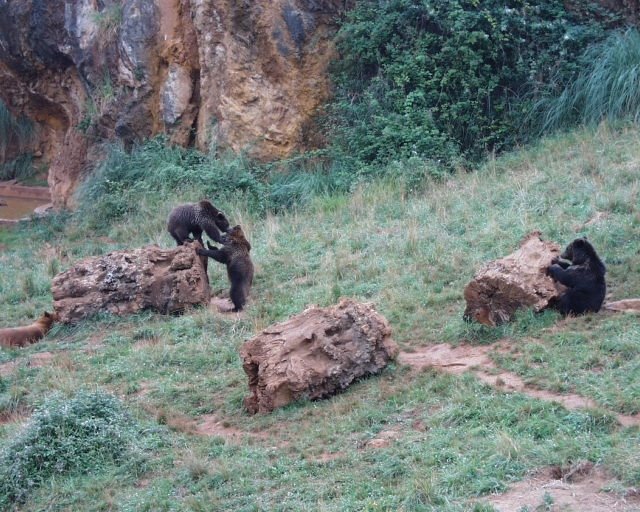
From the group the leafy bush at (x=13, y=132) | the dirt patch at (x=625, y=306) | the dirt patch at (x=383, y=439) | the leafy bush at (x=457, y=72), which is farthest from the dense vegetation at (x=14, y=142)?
the dirt patch at (x=383, y=439)

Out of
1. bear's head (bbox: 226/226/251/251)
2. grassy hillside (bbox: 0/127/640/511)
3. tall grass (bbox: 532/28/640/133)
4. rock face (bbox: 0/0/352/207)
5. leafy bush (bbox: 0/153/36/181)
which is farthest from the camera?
leafy bush (bbox: 0/153/36/181)

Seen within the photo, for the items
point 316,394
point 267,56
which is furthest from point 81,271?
point 267,56

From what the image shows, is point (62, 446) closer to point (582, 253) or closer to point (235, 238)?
point (235, 238)

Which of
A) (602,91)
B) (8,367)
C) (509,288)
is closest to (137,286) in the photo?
(8,367)

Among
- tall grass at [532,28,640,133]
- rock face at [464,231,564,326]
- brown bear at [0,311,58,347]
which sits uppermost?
tall grass at [532,28,640,133]

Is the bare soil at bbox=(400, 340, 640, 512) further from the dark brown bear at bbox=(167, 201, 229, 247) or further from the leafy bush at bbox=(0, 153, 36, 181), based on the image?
the leafy bush at bbox=(0, 153, 36, 181)

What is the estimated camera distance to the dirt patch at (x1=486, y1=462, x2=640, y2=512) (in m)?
5.78

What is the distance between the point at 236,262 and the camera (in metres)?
11.6

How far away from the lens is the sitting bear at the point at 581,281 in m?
8.99

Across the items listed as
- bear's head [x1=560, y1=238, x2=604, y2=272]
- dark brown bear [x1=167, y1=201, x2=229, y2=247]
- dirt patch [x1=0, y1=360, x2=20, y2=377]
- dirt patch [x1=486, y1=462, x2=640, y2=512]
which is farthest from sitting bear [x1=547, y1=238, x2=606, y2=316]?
dirt patch [x1=0, y1=360, x2=20, y2=377]

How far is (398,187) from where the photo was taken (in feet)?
50.3

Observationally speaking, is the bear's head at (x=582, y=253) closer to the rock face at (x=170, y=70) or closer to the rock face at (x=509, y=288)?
the rock face at (x=509, y=288)

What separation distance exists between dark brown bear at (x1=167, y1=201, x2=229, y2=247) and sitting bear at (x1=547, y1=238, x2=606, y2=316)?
4768mm

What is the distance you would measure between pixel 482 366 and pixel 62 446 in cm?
356
